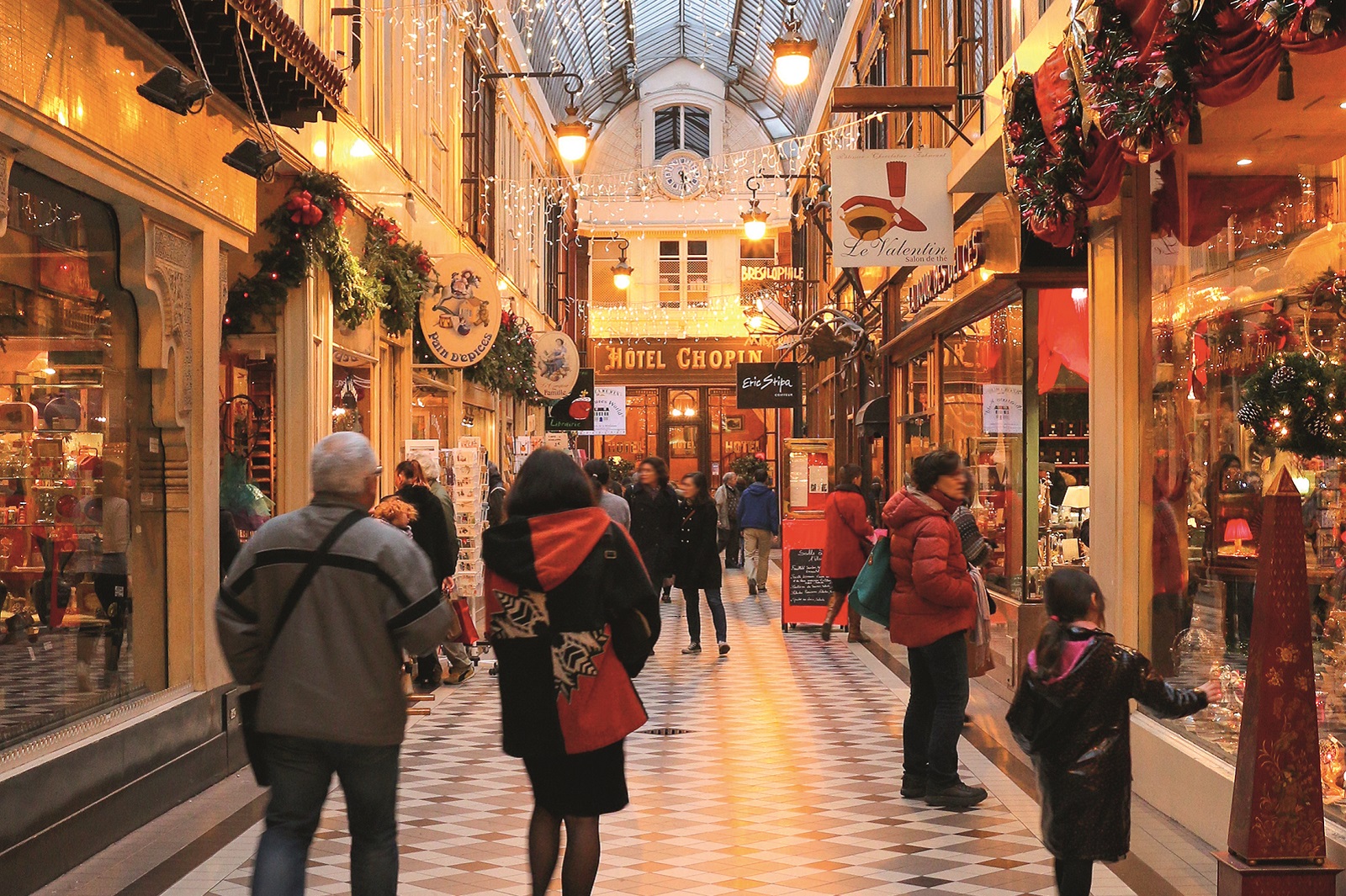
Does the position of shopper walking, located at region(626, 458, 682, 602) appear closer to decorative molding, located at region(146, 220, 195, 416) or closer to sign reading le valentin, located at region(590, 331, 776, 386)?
decorative molding, located at region(146, 220, 195, 416)

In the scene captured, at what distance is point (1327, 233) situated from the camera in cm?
596

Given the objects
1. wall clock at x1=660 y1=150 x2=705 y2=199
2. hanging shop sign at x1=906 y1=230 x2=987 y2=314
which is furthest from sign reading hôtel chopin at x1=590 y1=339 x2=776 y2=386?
hanging shop sign at x1=906 y1=230 x2=987 y2=314

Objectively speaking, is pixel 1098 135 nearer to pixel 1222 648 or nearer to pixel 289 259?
pixel 1222 648

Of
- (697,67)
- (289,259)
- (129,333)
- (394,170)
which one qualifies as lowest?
(129,333)

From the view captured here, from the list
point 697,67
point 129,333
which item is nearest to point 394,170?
point 129,333

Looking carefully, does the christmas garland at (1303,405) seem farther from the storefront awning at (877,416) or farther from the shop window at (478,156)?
the shop window at (478,156)

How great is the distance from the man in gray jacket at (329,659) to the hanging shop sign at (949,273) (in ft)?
22.8

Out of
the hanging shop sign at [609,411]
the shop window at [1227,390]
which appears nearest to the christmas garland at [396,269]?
the shop window at [1227,390]

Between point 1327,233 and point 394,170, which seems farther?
point 394,170

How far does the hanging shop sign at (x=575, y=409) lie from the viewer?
2791cm

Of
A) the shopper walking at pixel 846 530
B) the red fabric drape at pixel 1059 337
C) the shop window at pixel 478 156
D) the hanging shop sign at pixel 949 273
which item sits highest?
the shop window at pixel 478 156

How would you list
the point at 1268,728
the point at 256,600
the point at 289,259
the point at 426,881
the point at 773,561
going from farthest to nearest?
the point at 773,561
the point at 289,259
the point at 426,881
the point at 1268,728
the point at 256,600

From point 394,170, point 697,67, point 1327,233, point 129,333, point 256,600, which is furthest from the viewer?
point 697,67

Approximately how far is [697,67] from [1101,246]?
30283 mm
